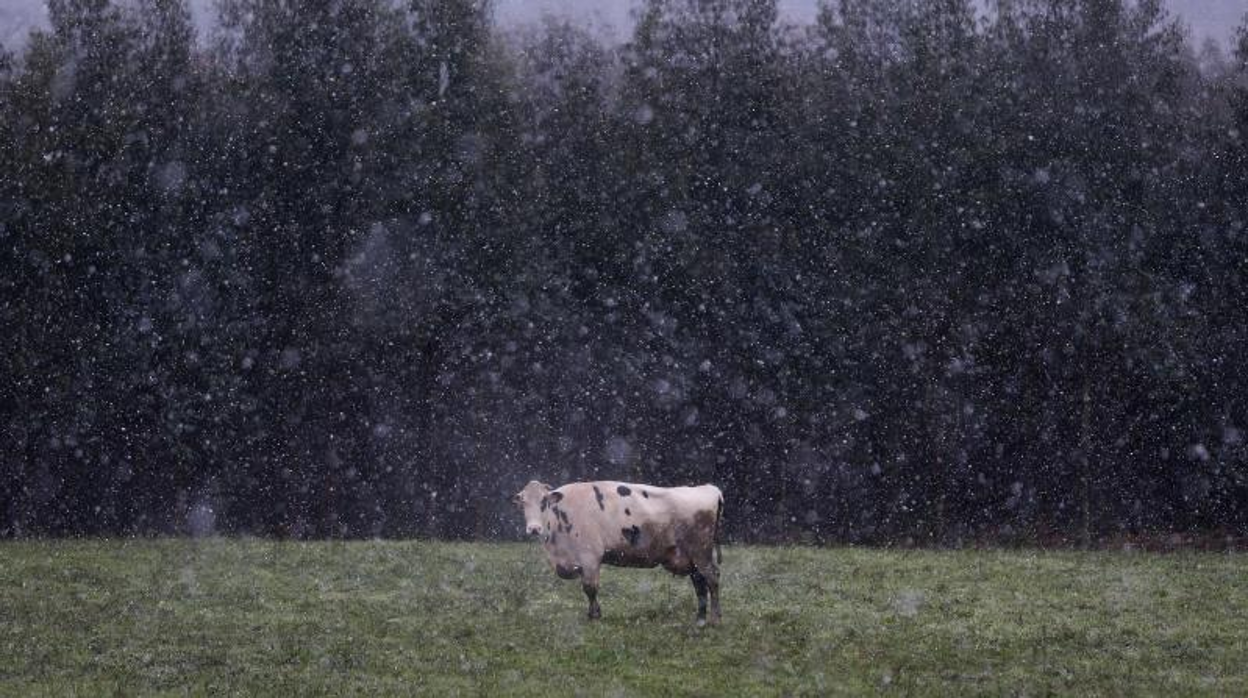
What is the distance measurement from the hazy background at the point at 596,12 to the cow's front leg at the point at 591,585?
20.7m

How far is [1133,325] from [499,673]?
76.6 ft

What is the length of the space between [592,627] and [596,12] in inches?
867

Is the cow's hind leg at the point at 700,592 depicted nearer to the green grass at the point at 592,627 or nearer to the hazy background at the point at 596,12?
the green grass at the point at 592,627

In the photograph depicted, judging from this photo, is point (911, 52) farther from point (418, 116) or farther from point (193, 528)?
point (193, 528)

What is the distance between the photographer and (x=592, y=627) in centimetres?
1590

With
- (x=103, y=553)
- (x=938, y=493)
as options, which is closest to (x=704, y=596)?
(x=103, y=553)

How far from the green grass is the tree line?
8.78 metres

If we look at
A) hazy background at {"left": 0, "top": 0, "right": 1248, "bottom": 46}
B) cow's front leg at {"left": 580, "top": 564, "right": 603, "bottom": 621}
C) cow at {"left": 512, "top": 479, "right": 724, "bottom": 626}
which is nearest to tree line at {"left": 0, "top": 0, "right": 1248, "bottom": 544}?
hazy background at {"left": 0, "top": 0, "right": 1248, "bottom": 46}

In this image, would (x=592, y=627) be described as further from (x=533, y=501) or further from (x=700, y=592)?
(x=533, y=501)

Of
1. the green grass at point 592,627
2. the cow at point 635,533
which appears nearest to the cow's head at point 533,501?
the cow at point 635,533

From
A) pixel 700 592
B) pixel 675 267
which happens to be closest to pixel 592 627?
pixel 700 592

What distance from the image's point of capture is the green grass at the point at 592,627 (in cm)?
1299

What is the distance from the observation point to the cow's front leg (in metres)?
16.6

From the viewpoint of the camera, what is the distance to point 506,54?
3444 cm
